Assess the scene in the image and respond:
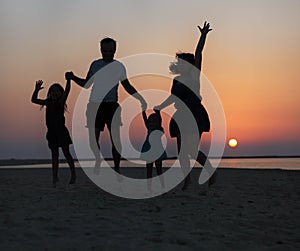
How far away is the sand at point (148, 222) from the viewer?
457 centimetres

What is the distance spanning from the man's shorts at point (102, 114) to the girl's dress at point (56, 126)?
90 centimetres

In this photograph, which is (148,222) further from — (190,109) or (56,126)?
(56,126)

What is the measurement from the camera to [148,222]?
5523 millimetres

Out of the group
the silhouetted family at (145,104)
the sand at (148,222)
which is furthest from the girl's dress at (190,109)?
the sand at (148,222)

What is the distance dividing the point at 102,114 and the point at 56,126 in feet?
4.17

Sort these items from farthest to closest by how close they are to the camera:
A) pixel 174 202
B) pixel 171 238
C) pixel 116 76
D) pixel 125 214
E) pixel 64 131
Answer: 1. pixel 64 131
2. pixel 116 76
3. pixel 174 202
4. pixel 125 214
5. pixel 171 238

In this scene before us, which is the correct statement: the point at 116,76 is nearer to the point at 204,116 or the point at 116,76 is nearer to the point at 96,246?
the point at 204,116

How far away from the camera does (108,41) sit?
27.8 feet

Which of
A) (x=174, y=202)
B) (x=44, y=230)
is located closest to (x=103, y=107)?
(x=174, y=202)

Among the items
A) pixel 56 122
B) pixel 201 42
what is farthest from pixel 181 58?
pixel 56 122

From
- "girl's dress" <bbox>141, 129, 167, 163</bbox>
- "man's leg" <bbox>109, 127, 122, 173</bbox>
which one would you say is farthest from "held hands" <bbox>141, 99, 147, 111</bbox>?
"girl's dress" <bbox>141, 129, 167, 163</bbox>

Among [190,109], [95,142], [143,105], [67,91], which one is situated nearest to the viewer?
[143,105]

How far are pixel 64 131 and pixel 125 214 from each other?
12.3 ft

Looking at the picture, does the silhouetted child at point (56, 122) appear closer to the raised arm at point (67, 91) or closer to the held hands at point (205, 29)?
the raised arm at point (67, 91)
